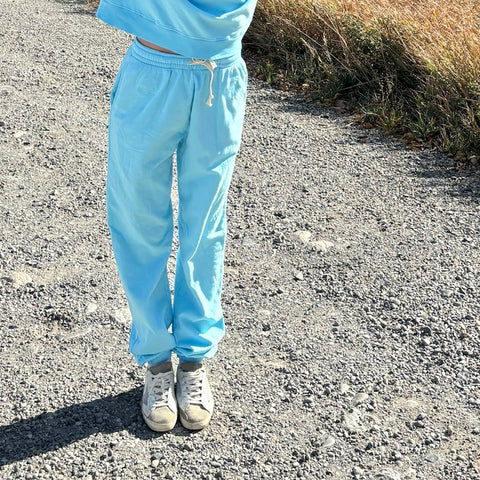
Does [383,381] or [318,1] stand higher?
[318,1]

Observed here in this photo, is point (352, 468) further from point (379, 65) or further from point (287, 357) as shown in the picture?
point (379, 65)

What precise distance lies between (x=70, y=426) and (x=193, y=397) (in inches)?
16.9

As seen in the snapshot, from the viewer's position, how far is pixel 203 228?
283cm

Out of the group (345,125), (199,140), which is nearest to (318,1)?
(345,125)

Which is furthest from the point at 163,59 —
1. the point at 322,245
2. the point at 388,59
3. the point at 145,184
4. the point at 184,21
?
the point at 388,59

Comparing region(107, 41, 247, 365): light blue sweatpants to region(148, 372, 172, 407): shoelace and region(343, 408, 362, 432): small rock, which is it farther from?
region(343, 408, 362, 432): small rock

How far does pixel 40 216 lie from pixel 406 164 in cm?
207

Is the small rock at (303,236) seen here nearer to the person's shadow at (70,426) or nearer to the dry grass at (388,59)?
the dry grass at (388,59)

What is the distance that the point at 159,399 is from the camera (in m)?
3.02

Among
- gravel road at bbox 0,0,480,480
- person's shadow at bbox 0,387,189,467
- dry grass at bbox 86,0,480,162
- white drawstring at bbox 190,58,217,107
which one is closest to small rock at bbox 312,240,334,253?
gravel road at bbox 0,0,480,480

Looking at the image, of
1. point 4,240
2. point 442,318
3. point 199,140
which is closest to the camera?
point 199,140

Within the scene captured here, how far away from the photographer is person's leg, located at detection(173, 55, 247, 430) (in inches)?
104

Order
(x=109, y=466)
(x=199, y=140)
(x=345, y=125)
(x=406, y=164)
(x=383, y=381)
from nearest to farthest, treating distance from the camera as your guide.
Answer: (x=199, y=140), (x=109, y=466), (x=383, y=381), (x=406, y=164), (x=345, y=125)

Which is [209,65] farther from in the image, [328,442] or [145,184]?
[328,442]
